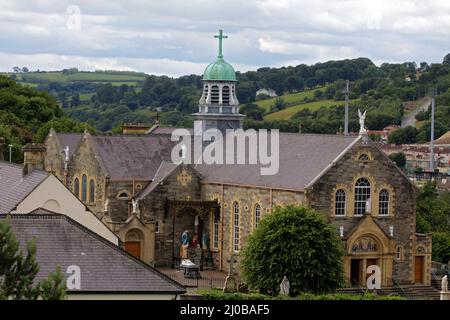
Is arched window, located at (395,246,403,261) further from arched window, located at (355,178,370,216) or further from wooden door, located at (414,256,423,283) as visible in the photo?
arched window, located at (355,178,370,216)

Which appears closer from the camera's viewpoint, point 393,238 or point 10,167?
point 10,167

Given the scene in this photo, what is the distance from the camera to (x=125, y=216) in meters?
70.8

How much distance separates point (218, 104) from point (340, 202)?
16.1 meters

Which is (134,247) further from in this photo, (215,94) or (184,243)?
(215,94)

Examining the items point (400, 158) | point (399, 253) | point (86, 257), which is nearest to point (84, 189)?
point (399, 253)

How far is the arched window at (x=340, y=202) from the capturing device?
6166cm

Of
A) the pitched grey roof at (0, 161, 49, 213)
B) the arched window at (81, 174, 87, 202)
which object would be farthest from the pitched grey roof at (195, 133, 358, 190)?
the pitched grey roof at (0, 161, 49, 213)

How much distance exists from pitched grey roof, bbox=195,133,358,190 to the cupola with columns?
22.1 ft
